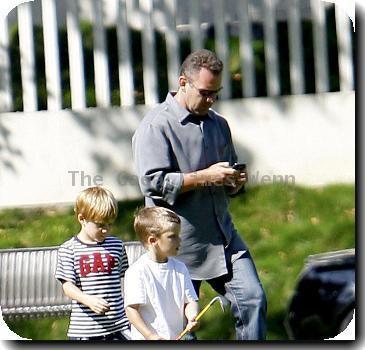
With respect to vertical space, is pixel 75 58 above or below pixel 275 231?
above

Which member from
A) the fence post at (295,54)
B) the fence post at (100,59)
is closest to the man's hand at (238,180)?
the fence post at (295,54)

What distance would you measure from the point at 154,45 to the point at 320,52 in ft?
2.81

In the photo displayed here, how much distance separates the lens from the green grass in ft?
19.3

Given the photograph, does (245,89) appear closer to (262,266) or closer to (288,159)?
(288,159)

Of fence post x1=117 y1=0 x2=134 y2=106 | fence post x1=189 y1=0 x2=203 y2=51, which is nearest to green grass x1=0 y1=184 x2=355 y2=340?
fence post x1=117 y1=0 x2=134 y2=106

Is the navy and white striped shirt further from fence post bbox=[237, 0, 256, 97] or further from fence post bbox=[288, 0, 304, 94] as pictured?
fence post bbox=[288, 0, 304, 94]

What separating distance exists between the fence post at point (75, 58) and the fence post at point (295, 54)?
1089 millimetres

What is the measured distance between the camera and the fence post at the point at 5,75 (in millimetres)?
6207

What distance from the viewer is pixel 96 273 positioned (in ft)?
16.9

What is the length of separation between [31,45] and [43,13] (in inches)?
7.0

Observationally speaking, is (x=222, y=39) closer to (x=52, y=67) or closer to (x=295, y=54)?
(x=295, y=54)

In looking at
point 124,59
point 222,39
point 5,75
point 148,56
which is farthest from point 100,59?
point 222,39

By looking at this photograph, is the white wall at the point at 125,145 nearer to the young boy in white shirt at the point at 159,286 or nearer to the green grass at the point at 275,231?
the green grass at the point at 275,231

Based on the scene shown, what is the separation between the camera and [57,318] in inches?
233
